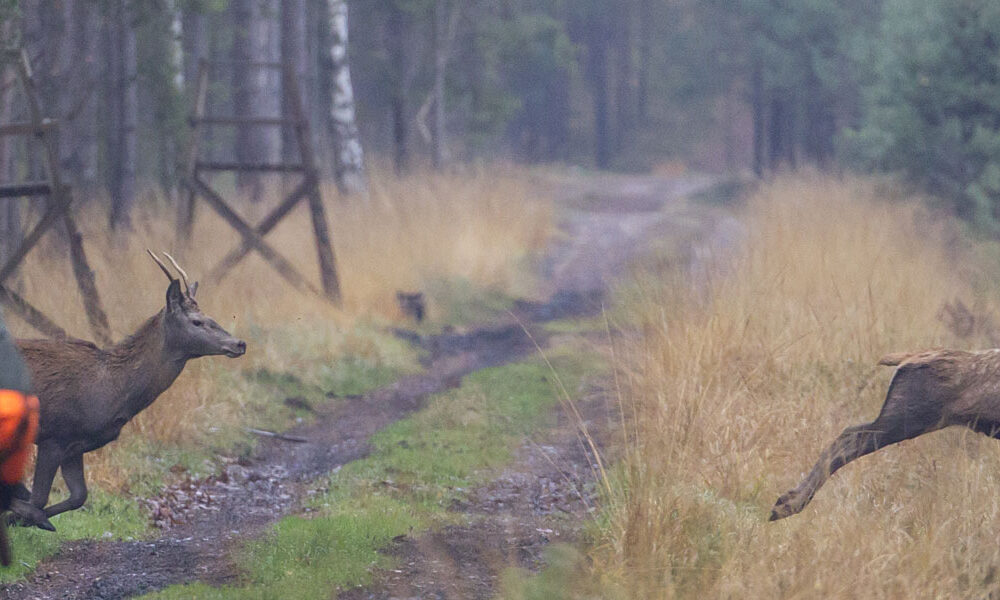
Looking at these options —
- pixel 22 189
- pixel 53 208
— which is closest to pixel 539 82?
pixel 53 208

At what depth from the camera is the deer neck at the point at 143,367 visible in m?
5.95

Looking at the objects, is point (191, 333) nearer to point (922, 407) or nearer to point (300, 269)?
point (922, 407)

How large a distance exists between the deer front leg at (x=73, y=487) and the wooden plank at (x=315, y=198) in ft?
18.5

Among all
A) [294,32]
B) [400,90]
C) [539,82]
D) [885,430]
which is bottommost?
[885,430]

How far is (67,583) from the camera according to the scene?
5.45 metres

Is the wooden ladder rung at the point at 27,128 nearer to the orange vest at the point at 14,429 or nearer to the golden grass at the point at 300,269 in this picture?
the golden grass at the point at 300,269

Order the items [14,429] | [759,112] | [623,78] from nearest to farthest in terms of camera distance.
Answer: [14,429] < [759,112] < [623,78]

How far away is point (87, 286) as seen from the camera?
7891mm

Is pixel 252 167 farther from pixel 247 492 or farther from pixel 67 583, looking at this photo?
pixel 67 583

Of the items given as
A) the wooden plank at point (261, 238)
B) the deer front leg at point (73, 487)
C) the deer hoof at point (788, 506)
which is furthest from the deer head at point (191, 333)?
the wooden plank at point (261, 238)

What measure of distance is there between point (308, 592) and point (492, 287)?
9.55 meters

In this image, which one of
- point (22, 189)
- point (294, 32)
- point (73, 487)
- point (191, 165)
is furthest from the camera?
point (294, 32)

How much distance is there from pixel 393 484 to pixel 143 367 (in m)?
1.95

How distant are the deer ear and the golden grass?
4.76ft
